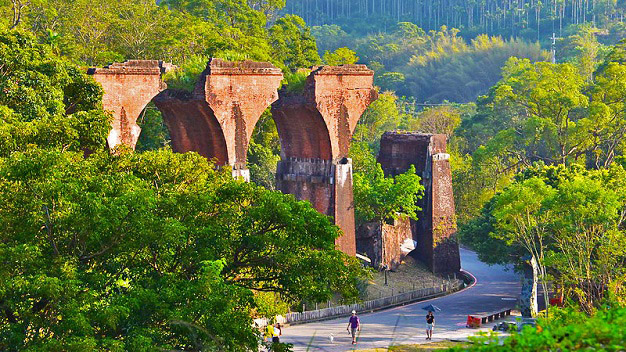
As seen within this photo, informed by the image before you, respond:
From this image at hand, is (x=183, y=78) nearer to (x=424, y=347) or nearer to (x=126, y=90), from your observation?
(x=126, y=90)

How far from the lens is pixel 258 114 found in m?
32.3

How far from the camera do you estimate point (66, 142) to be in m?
19.2

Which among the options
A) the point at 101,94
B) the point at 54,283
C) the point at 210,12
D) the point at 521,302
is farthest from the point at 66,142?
the point at 210,12

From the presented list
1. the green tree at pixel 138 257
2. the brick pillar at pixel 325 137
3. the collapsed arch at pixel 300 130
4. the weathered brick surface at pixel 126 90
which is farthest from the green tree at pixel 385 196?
the green tree at pixel 138 257

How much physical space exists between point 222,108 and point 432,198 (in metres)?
10.2

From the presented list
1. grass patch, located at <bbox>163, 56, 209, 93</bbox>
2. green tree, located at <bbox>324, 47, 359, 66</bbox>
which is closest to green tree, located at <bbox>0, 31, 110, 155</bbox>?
grass patch, located at <bbox>163, 56, 209, 93</bbox>

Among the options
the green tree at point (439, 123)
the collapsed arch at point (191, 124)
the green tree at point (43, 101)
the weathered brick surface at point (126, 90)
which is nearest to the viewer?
the green tree at point (43, 101)

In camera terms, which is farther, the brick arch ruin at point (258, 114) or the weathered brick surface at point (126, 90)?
the brick arch ruin at point (258, 114)

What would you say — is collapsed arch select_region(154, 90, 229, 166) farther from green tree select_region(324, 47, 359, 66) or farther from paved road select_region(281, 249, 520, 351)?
green tree select_region(324, 47, 359, 66)

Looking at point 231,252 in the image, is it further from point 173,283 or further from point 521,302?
point 521,302

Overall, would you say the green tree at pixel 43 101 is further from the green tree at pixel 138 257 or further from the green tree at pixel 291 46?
the green tree at pixel 291 46

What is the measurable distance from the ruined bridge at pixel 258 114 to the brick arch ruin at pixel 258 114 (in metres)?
0.03

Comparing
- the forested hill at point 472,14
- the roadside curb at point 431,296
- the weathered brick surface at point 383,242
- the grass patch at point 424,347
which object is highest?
the forested hill at point 472,14

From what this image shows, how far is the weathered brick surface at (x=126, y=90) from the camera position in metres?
27.2
